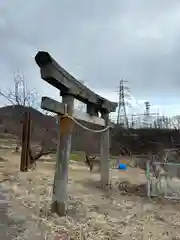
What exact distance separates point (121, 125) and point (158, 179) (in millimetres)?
16224

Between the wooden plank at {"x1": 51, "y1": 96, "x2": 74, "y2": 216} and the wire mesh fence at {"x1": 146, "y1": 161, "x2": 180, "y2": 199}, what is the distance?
2.35 m

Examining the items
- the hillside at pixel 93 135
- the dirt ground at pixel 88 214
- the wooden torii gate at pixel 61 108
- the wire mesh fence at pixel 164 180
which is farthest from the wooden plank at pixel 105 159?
Answer: the hillside at pixel 93 135

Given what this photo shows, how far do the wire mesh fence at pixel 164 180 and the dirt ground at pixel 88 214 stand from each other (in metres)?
0.29

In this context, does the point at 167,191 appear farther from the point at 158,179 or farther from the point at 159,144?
the point at 159,144

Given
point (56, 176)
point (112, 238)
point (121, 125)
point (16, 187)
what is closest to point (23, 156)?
point (16, 187)

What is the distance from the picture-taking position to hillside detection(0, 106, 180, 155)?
17078 millimetres

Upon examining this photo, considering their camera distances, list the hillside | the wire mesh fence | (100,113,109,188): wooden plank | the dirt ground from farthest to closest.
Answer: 1. the hillside
2. (100,113,109,188): wooden plank
3. the wire mesh fence
4. the dirt ground

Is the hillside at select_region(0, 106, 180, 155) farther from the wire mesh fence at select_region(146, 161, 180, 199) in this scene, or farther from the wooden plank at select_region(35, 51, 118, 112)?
the wooden plank at select_region(35, 51, 118, 112)

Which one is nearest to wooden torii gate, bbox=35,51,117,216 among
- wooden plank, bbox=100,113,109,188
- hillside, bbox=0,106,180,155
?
wooden plank, bbox=100,113,109,188

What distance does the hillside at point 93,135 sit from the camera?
17.1m

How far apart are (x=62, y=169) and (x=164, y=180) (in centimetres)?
306

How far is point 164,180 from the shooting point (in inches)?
255

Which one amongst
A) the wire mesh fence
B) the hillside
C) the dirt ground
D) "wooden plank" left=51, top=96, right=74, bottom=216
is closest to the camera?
the dirt ground

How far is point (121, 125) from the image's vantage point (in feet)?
74.1
